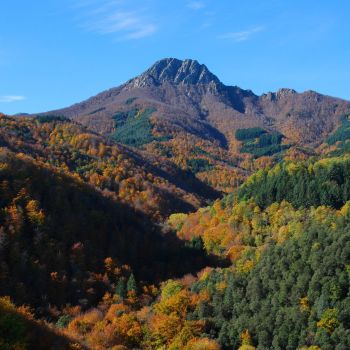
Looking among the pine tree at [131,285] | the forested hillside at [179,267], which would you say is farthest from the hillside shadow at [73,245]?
the pine tree at [131,285]

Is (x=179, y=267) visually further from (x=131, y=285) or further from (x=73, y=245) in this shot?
(x=73, y=245)

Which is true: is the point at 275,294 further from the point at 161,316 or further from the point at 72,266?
the point at 72,266

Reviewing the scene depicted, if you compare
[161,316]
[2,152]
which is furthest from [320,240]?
[2,152]

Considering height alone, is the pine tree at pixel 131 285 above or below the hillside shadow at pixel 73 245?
below

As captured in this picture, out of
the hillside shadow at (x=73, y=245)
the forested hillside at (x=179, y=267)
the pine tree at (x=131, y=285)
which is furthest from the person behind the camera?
the pine tree at (x=131, y=285)

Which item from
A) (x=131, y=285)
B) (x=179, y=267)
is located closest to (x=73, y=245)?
(x=131, y=285)

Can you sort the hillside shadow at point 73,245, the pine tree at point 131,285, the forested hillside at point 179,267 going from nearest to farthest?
the forested hillside at point 179,267 < the hillside shadow at point 73,245 < the pine tree at point 131,285

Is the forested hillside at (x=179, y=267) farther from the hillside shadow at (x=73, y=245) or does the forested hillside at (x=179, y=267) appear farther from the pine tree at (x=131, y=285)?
the pine tree at (x=131, y=285)

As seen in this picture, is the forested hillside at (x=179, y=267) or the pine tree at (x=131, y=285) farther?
the pine tree at (x=131, y=285)

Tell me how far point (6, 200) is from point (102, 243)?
101ft

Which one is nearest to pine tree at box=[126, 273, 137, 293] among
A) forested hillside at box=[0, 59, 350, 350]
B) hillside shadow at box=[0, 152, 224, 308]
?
forested hillside at box=[0, 59, 350, 350]

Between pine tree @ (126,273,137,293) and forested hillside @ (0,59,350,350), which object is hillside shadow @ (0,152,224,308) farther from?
pine tree @ (126,273,137,293)

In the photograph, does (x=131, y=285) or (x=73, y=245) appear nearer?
(x=131, y=285)

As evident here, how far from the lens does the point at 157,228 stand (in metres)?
173
